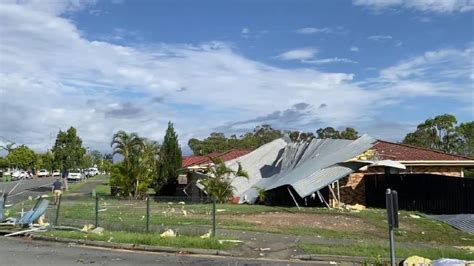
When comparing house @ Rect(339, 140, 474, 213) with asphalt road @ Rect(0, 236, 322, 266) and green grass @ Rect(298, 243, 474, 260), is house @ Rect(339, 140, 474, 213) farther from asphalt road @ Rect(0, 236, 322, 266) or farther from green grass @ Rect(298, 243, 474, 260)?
asphalt road @ Rect(0, 236, 322, 266)

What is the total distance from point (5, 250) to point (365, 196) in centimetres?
2099

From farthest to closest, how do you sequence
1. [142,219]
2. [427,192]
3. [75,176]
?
1. [75,176]
2. [427,192]
3. [142,219]

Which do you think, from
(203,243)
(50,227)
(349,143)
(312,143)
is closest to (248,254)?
(203,243)

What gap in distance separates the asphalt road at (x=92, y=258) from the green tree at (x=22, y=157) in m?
98.7

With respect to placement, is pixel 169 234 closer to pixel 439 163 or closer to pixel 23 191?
pixel 439 163

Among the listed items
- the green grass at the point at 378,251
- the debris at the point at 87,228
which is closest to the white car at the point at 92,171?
the debris at the point at 87,228

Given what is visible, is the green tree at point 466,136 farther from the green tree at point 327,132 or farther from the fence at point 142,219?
the fence at point 142,219

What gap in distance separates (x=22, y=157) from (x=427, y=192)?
96037 millimetres

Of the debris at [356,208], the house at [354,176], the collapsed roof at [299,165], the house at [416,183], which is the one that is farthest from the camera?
the collapsed roof at [299,165]

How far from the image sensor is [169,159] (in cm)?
4259

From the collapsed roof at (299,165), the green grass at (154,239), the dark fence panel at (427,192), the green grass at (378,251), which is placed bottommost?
the green grass at (378,251)

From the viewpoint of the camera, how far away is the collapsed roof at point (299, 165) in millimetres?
27781

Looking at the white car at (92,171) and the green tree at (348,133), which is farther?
the white car at (92,171)

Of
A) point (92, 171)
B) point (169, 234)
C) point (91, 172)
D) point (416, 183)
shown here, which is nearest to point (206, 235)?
point (169, 234)
